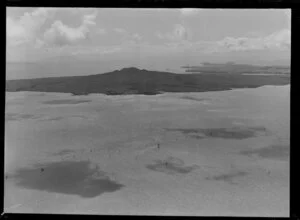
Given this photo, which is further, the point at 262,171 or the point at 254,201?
the point at 262,171

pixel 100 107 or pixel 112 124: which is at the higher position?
pixel 100 107

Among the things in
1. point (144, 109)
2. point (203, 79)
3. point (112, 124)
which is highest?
point (203, 79)

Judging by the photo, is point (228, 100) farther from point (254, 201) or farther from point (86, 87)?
point (86, 87)

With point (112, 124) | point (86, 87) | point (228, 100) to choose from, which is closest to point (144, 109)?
point (112, 124)

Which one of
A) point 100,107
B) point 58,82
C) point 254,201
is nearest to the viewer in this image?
point 254,201

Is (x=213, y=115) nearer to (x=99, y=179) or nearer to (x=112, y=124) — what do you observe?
(x=112, y=124)
